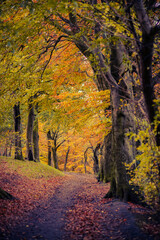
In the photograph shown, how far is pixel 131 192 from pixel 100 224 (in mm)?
2126

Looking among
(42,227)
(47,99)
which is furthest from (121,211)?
(47,99)

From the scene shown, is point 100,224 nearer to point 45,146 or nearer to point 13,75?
point 13,75

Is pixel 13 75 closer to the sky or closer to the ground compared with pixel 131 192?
closer to the sky

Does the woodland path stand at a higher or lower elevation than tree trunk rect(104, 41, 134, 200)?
lower

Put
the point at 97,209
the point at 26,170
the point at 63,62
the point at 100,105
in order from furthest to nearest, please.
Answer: the point at 26,170, the point at 63,62, the point at 100,105, the point at 97,209

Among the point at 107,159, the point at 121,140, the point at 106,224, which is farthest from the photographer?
the point at 107,159

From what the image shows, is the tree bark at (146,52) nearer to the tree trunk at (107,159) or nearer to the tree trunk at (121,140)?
the tree trunk at (121,140)

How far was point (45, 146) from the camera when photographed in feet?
92.8

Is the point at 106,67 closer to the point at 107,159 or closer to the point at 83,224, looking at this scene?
the point at 83,224

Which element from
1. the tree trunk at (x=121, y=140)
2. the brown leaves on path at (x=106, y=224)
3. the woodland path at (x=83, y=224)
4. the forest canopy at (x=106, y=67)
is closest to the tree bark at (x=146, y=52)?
the forest canopy at (x=106, y=67)

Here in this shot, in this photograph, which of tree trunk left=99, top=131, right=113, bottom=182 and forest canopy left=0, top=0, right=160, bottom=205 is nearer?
forest canopy left=0, top=0, right=160, bottom=205

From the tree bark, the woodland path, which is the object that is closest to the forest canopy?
the tree bark

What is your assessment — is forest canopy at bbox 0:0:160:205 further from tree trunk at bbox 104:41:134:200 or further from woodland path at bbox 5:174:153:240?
woodland path at bbox 5:174:153:240

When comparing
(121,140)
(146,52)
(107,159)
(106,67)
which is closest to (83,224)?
(121,140)
